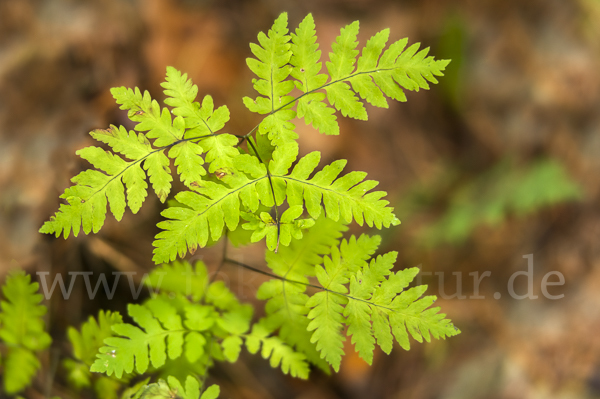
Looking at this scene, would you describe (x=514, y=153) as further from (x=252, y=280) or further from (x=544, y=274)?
(x=252, y=280)

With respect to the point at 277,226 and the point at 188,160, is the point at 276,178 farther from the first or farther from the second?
the point at 188,160

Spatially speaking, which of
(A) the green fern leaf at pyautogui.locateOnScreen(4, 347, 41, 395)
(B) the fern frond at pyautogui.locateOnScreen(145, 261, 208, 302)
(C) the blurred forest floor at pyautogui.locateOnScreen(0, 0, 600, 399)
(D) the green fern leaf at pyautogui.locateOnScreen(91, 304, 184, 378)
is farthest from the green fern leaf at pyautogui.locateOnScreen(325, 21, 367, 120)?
(A) the green fern leaf at pyautogui.locateOnScreen(4, 347, 41, 395)

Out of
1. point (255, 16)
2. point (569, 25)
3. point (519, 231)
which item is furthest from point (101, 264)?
point (569, 25)

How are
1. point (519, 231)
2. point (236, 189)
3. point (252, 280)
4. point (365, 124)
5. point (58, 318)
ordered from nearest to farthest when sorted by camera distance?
1. point (236, 189)
2. point (58, 318)
3. point (252, 280)
4. point (519, 231)
5. point (365, 124)

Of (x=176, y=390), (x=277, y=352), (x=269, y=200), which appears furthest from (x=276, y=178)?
(x=176, y=390)

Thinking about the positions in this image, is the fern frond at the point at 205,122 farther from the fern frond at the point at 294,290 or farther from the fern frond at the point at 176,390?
the fern frond at the point at 176,390

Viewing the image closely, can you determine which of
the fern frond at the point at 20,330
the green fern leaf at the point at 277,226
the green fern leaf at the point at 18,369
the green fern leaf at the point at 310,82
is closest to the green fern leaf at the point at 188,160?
the green fern leaf at the point at 277,226
